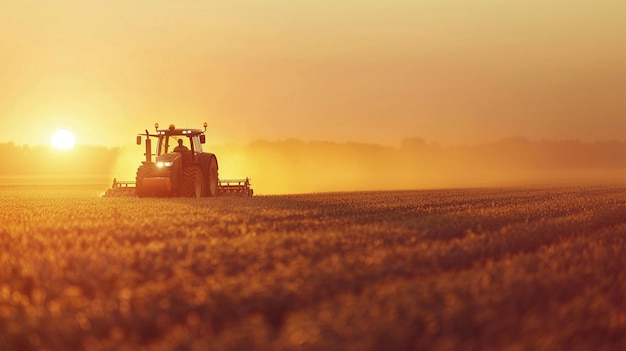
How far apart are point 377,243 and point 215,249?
2.38 m

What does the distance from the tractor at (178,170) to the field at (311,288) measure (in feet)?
39.2

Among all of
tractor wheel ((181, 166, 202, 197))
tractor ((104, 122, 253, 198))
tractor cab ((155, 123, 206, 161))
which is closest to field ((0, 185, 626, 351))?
tractor ((104, 122, 253, 198))

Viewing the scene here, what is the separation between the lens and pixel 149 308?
6.48 metres

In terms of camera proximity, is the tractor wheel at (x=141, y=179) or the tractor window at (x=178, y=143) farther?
the tractor window at (x=178, y=143)

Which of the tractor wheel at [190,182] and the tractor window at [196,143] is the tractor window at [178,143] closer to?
the tractor window at [196,143]

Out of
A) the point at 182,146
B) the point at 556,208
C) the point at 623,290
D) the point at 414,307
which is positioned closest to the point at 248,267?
the point at 414,307

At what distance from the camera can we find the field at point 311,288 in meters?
5.56

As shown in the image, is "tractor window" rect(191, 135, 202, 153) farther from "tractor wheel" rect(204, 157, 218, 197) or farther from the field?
the field

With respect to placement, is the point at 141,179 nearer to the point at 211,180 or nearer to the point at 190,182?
the point at 190,182

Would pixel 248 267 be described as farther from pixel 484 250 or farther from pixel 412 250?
pixel 484 250

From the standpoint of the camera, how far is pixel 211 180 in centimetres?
2759

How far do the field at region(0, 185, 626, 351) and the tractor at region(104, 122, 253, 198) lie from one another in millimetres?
11939

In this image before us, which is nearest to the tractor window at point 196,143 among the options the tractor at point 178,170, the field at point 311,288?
→ the tractor at point 178,170

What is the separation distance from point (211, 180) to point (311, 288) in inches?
819
